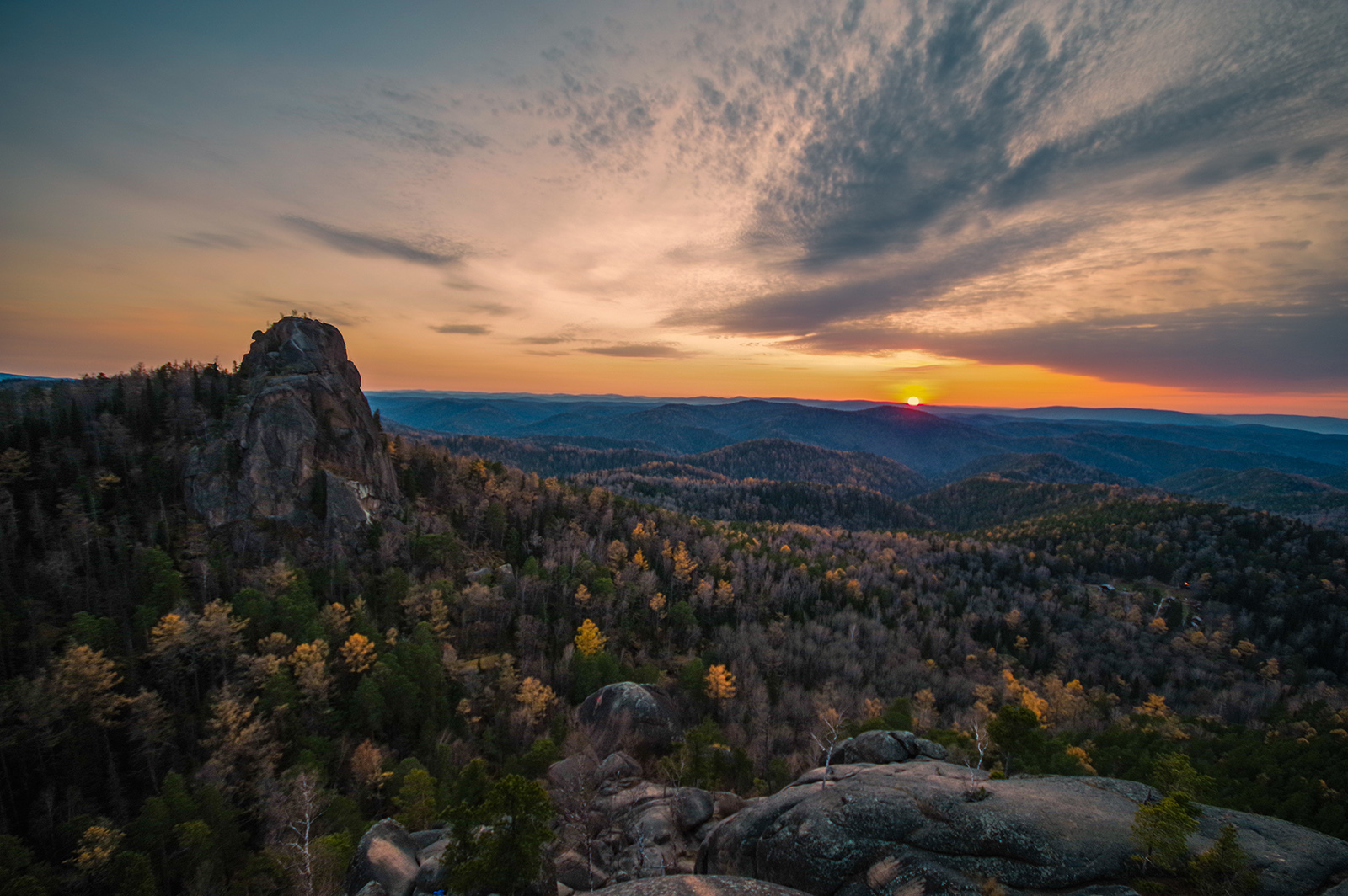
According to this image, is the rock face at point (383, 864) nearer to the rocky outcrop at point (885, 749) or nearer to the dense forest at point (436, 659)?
the dense forest at point (436, 659)

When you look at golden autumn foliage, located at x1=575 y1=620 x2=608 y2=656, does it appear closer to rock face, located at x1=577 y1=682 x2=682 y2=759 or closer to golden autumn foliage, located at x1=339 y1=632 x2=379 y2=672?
rock face, located at x1=577 y1=682 x2=682 y2=759

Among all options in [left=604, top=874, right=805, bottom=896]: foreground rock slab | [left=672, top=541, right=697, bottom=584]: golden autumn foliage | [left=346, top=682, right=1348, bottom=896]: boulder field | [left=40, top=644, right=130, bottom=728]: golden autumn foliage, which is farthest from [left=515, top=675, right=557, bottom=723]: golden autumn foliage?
[left=672, top=541, right=697, bottom=584]: golden autumn foliage

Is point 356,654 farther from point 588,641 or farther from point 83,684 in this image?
point 588,641

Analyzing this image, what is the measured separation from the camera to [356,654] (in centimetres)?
Result: 6397

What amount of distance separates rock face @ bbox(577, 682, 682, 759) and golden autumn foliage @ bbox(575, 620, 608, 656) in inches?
767

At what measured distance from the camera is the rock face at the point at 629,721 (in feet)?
192

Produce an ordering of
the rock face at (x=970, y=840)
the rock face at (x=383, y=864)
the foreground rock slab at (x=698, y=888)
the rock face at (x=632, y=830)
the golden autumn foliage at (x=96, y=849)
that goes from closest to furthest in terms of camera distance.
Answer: the foreground rock slab at (x=698, y=888) → the rock face at (x=970, y=840) → the rock face at (x=383, y=864) → the rock face at (x=632, y=830) → the golden autumn foliage at (x=96, y=849)

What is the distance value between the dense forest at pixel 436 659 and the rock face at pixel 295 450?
353cm

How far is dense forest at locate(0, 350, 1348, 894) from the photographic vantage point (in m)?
43.7

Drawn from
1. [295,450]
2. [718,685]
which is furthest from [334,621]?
[718,685]

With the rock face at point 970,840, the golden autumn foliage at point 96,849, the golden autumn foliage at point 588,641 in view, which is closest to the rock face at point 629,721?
the golden autumn foliage at point 588,641

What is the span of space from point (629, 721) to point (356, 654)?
37892mm

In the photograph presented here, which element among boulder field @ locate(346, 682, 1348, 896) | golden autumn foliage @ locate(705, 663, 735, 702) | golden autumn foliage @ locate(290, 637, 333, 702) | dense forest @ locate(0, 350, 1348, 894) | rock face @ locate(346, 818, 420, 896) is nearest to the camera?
boulder field @ locate(346, 682, 1348, 896)

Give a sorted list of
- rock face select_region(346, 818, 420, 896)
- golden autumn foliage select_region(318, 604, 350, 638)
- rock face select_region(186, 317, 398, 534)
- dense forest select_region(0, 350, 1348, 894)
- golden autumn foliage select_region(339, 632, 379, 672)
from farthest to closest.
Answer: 1. rock face select_region(186, 317, 398, 534)
2. golden autumn foliage select_region(318, 604, 350, 638)
3. golden autumn foliage select_region(339, 632, 379, 672)
4. dense forest select_region(0, 350, 1348, 894)
5. rock face select_region(346, 818, 420, 896)
